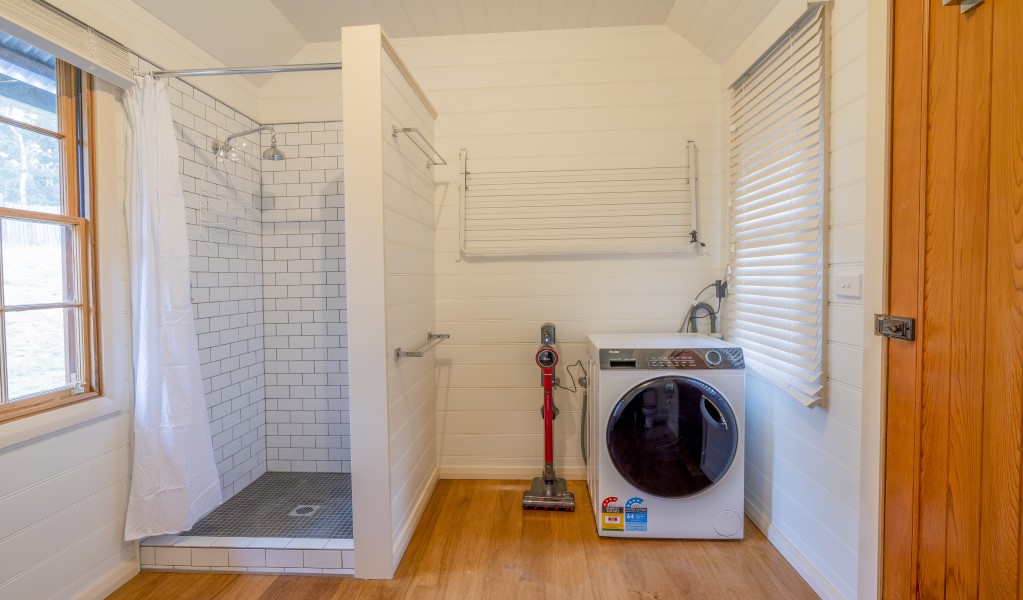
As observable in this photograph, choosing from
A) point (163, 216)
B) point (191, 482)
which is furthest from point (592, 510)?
point (163, 216)

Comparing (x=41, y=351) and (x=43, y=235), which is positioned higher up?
(x=43, y=235)

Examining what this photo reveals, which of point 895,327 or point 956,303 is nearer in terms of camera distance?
point 956,303

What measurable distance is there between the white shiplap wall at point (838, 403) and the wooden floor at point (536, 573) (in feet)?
0.58

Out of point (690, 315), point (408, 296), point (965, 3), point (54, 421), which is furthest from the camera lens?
point (690, 315)

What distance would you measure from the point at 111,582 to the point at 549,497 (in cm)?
189

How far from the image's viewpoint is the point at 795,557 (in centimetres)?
175

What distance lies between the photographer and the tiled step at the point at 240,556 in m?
1.75

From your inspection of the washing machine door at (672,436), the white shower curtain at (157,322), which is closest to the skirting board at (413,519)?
the white shower curtain at (157,322)

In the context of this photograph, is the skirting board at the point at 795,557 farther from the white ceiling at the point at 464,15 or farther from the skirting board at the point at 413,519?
the white ceiling at the point at 464,15

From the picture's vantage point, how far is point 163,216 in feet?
5.62

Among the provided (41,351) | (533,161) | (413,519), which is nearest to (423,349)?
(413,519)

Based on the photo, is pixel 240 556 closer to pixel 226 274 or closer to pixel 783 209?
pixel 226 274

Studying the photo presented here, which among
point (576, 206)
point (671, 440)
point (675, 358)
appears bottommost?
point (671, 440)

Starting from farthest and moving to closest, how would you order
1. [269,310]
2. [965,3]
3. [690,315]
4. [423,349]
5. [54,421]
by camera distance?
[269,310] < [690,315] < [423,349] < [54,421] < [965,3]
